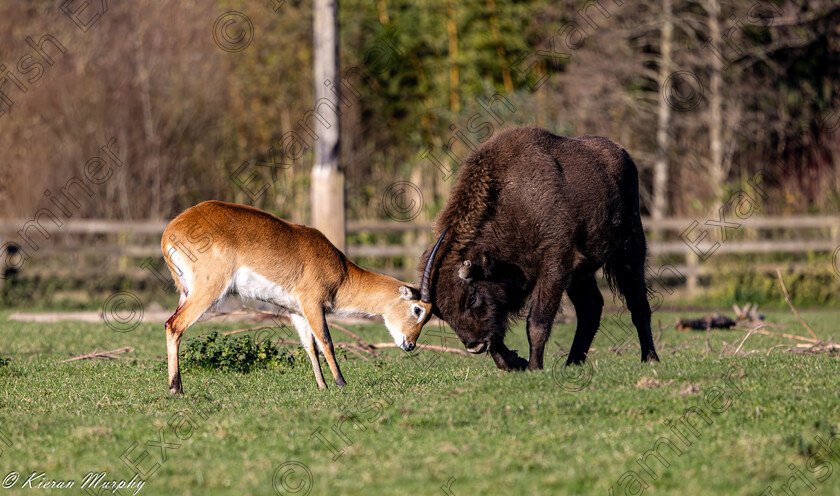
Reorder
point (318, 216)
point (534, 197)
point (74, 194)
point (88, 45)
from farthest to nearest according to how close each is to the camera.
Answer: point (88, 45), point (74, 194), point (318, 216), point (534, 197)

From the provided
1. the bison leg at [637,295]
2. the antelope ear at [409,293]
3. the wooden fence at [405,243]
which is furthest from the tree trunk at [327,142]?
the antelope ear at [409,293]

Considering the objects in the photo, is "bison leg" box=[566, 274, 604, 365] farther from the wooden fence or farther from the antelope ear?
the wooden fence

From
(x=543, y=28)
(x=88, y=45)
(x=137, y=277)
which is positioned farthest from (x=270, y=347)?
(x=543, y=28)

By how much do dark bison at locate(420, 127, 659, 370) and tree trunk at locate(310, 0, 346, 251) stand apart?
815cm

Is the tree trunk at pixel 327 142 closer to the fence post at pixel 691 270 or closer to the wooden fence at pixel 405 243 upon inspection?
the wooden fence at pixel 405 243

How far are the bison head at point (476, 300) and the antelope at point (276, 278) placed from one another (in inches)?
7.9

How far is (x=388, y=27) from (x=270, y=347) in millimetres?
19209

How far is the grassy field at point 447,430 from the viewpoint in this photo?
18.4 ft

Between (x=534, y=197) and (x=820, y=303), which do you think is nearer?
(x=534, y=197)

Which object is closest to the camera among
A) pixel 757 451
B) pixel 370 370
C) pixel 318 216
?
pixel 757 451

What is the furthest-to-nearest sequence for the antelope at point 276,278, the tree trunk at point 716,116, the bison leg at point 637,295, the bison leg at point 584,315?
the tree trunk at point 716,116 → the bison leg at point 637,295 → the bison leg at point 584,315 → the antelope at point 276,278

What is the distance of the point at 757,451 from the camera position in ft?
19.6

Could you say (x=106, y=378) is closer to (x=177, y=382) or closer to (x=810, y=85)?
(x=177, y=382)

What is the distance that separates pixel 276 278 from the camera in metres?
8.88
